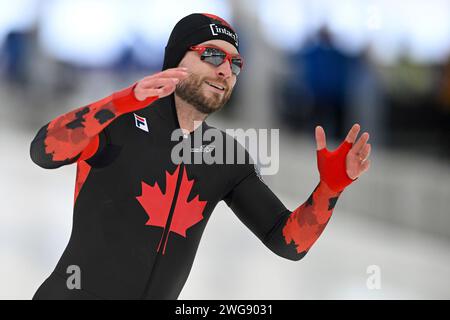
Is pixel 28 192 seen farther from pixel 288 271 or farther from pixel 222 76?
pixel 222 76

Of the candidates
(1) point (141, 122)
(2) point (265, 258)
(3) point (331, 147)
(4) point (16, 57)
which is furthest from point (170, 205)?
(4) point (16, 57)

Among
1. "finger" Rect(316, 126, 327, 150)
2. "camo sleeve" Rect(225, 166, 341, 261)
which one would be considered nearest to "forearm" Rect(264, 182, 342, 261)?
"camo sleeve" Rect(225, 166, 341, 261)

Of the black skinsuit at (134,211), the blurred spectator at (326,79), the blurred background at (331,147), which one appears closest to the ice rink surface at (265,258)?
the blurred background at (331,147)

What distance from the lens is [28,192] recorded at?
8.26 metres

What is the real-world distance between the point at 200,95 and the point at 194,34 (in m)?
0.21

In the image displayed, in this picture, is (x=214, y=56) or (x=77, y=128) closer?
(x=77, y=128)

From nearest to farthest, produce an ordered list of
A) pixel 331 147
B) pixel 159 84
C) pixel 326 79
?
pixel 159 84 < pixel 331 147 < pixel 326 79

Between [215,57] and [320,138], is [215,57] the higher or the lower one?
the higher one

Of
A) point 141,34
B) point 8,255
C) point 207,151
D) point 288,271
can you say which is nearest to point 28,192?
point 8,255

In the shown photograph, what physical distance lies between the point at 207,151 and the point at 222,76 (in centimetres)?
32

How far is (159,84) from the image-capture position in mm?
2041

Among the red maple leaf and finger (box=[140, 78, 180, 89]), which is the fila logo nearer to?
Answer: the red maple leaf

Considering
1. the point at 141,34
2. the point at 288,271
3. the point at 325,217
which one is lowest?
the point at 288,271

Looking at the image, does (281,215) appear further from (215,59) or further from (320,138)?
(215,59)
